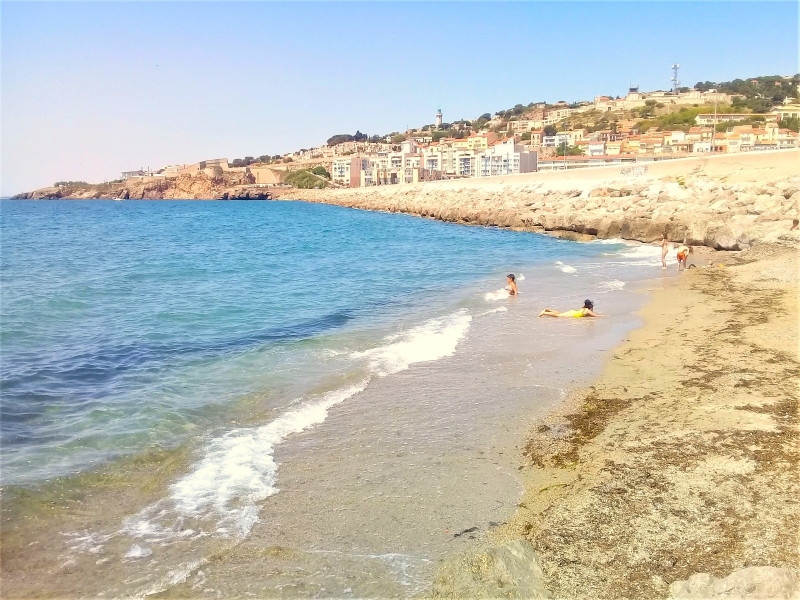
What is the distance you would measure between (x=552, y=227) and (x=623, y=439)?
2856 cm

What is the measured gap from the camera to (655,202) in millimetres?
29234

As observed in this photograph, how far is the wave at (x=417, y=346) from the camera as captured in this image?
1013 cm

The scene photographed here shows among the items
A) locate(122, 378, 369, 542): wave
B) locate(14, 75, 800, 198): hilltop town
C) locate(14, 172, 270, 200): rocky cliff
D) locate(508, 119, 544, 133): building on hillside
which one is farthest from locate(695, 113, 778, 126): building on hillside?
locate(122, 378, 369, 542): wave

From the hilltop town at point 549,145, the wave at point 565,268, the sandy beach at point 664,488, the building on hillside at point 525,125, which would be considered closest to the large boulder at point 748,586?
the sandy beach at point 664,488

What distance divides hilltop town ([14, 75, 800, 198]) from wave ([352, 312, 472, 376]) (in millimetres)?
63339

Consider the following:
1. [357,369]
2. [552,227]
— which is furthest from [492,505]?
[552,227]

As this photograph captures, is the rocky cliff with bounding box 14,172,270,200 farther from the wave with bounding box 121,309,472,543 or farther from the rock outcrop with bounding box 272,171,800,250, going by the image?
the wave with bounding box 121,309,472,543

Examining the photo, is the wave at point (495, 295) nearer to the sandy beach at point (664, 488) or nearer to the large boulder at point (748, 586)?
the sandy beach at point (664, 488)

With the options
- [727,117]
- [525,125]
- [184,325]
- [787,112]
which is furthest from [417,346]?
[525,125]

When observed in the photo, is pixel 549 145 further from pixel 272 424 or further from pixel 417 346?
pixel 272 424

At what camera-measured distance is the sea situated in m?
4.84

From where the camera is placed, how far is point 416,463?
637 cm

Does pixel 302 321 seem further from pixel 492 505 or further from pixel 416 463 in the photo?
pixel 492 505

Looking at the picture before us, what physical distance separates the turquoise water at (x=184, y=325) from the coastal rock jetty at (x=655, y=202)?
10.2 ft
